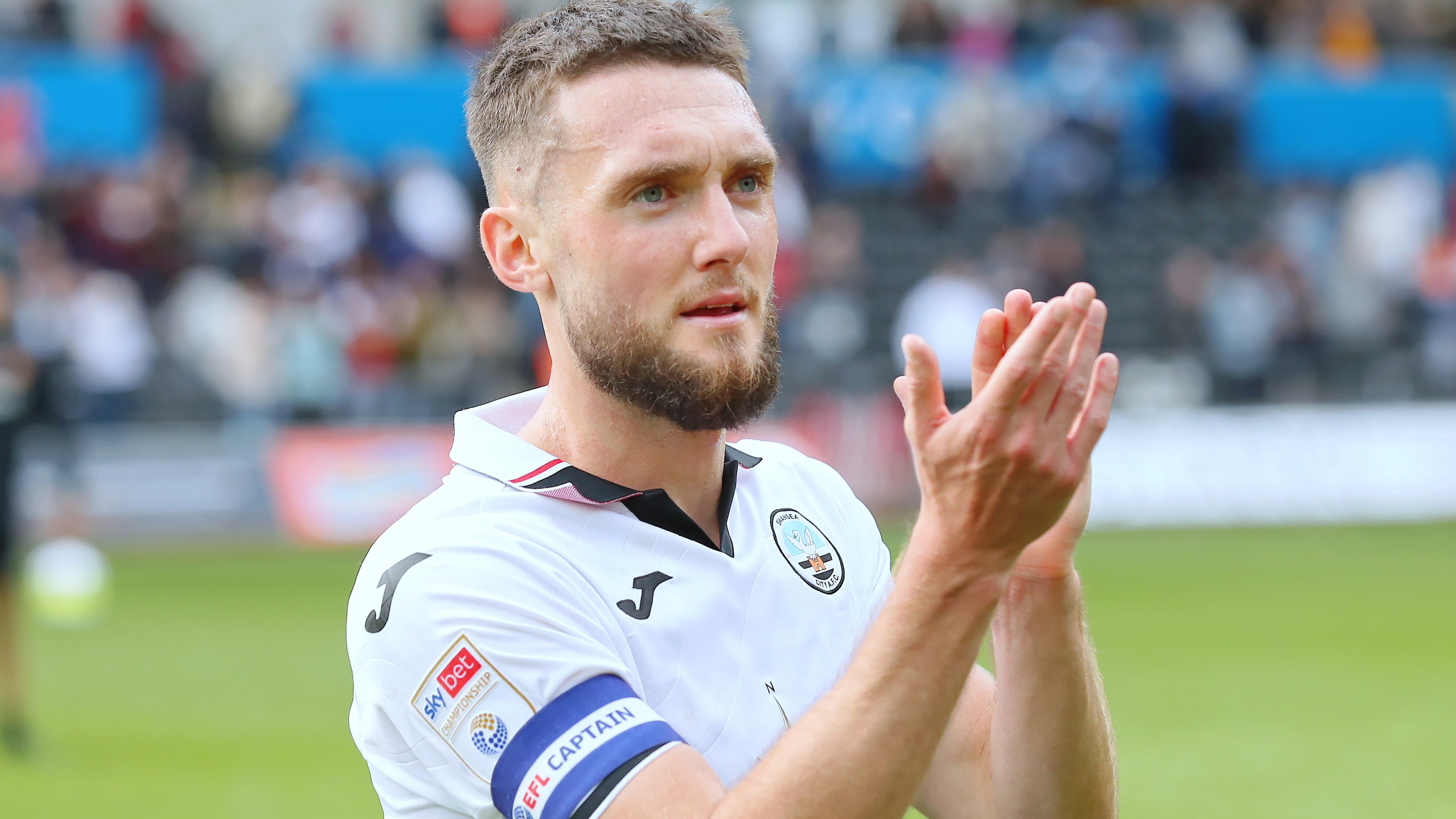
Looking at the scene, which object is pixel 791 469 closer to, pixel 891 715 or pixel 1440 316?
pixel 891 715

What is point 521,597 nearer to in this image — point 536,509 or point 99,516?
point 536,509

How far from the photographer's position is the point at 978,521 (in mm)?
2299

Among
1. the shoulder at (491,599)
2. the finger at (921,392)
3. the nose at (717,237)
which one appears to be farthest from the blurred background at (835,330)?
the finger at (921,392)

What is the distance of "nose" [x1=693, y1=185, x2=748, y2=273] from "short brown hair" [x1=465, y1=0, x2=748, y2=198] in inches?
10.0

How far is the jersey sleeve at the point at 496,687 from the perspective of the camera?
2.44 metres

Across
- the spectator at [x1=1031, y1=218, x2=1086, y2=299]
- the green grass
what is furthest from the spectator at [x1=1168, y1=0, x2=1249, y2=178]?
the green grass

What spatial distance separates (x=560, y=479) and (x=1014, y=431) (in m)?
0.88

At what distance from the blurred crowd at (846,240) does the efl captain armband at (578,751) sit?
10188 millimetres

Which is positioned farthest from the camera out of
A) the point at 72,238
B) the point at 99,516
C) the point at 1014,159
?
the point at 1014,159

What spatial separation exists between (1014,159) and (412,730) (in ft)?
61.5

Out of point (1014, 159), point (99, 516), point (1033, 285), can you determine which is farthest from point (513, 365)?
point (1014, 159)

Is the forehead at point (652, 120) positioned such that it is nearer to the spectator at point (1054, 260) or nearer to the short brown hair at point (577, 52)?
the short brown hair at point (577, 52)

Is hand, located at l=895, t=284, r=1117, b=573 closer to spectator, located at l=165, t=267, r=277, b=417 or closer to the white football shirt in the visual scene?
the white football shirt

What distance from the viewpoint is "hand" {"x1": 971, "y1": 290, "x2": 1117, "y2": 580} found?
234cm
